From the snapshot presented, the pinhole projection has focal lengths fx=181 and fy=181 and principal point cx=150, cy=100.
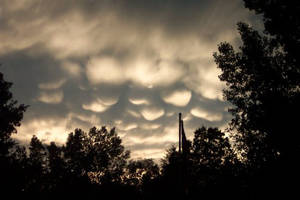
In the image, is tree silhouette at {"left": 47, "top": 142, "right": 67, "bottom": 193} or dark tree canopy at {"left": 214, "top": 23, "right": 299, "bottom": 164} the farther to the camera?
tree silhouette at {"left": 47, "top": 142, "right": 67, "bottom": 193}

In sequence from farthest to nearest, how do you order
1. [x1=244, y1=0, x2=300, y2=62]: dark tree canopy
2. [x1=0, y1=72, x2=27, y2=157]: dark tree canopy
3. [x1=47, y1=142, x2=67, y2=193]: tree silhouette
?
[x1=47, y1=142, x2=67, y2=193]: tree silhouette < [x1=0, y1=72, x2=27, y2=157]: dark tree canopy < [x1=244, y1=0, x2=300, y2=62]: dark tree canopy

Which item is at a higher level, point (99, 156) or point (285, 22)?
point (285, 22)

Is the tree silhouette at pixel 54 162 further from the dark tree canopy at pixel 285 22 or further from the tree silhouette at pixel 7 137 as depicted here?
the dark tree canopy at pixel 285 22

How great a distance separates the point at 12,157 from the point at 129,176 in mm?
23923

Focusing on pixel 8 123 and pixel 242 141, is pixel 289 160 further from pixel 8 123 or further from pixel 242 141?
pixel 8 123

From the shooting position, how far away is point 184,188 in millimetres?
10305

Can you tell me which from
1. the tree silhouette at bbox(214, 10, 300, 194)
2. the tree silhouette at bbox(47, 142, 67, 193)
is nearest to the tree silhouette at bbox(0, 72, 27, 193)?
the tree silhouette at bbox(47, 142, 67, 193)

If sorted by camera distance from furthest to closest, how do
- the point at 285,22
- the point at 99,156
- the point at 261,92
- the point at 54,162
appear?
the point at 54,162
the point at 99,156
the point at 261,92
the point at 285,22

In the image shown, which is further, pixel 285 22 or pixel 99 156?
pixel 99 156

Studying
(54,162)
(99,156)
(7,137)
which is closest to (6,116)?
(7,137)

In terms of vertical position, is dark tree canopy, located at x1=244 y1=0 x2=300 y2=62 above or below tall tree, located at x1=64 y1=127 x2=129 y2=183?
above

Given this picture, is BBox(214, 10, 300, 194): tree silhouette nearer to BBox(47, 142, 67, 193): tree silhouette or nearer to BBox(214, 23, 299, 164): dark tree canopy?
BBox(214, 23, 299, 164): dark tree canopy

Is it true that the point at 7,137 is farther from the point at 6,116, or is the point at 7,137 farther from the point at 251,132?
the point at 251,132

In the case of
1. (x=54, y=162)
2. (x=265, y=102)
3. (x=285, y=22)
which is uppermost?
(x=285, y=22)
